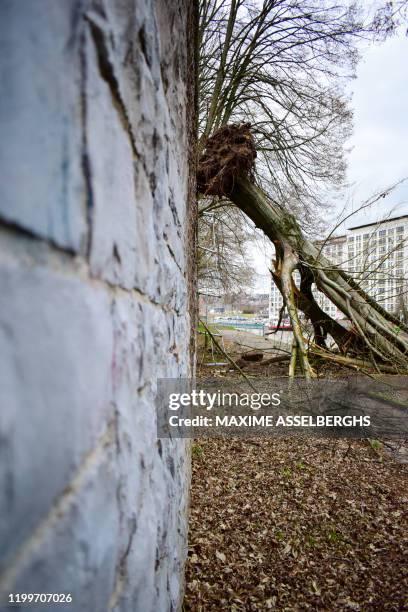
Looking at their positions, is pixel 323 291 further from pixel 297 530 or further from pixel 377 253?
pixel 297 530

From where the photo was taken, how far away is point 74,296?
491 mm

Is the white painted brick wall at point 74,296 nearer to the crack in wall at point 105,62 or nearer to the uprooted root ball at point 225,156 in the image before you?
the crack in wall at point 105,62

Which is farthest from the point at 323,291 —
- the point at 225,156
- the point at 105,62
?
the point at 105,62

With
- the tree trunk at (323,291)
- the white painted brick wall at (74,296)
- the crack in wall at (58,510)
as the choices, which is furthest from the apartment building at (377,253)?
the crack in wall at (58,510)

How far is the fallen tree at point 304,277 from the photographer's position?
591cm

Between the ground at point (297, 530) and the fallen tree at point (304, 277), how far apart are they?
214cm

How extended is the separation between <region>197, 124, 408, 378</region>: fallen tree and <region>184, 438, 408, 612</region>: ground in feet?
7.01

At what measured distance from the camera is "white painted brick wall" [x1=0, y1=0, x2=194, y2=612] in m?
0.38

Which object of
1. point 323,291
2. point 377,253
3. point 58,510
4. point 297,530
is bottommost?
point 297,530

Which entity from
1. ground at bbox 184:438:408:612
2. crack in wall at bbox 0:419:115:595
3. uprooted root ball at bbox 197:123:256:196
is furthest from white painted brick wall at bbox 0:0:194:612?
uprooted root ball at bbox 197:123:256:196

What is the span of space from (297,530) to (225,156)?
5.66 metres

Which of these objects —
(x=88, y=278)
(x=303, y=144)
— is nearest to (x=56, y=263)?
(x=88, y=278)

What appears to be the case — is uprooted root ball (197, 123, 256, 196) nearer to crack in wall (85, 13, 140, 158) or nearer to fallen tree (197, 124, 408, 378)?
fallen tree (197, 124, 408, 378)

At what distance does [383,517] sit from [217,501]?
50.6 inches
